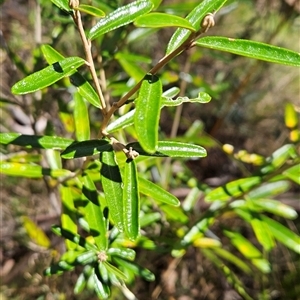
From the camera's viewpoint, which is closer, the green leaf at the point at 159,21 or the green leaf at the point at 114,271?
the green leaf at the point at 159,21

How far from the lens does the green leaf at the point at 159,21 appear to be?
1.89 feet

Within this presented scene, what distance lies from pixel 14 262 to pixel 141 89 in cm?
154

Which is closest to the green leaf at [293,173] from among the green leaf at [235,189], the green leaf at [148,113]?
the green leaf at [235,189]

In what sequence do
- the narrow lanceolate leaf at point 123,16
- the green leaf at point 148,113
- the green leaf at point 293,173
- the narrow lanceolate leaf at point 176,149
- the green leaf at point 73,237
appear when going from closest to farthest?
the green leaf at point 148,113 < the narrow lanceolate leaf at point 123,16 < the narrow lanceolate leaf at point 176,149 < the green leaf at point 73,237 < the green leaf at point 293,173

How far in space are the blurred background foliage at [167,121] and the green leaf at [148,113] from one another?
58cm

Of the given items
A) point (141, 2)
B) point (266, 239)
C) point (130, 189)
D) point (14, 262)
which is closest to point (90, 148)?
point (130, 189)

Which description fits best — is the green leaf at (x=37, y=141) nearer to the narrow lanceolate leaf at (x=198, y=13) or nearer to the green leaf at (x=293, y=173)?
the narrow lanceolate leaf at (x=198, y=13)

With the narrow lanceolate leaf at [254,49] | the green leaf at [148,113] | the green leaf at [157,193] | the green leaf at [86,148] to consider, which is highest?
the narrow lanceolate leaf at [254,49]

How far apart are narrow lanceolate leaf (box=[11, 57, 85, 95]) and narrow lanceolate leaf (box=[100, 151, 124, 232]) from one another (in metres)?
0.16

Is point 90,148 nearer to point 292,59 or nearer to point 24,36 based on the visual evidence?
point 292,59

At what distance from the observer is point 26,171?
1.02m

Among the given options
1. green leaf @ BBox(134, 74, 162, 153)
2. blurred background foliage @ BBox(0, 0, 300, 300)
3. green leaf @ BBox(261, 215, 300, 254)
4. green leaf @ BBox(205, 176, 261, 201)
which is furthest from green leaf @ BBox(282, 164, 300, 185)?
green leaf @ BBox(134, 74, 162, 153)

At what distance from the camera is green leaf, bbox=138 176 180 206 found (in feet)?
2.84

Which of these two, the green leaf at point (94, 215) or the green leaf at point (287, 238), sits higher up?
the green leaf at point (94, 215)
